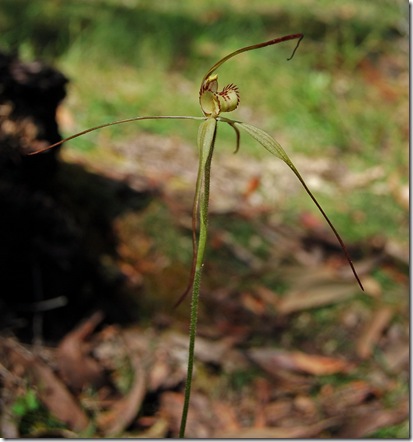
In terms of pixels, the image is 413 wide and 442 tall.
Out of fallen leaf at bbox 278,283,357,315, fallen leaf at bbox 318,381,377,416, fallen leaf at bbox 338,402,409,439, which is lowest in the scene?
fallen leaf at bbox 338,402,409,439

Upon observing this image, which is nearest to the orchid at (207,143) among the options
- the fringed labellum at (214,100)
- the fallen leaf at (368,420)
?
the fringed labellum at (214,100)

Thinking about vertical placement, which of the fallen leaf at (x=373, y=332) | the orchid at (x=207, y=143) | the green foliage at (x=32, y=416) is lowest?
the orchid at (x=207, y=143)

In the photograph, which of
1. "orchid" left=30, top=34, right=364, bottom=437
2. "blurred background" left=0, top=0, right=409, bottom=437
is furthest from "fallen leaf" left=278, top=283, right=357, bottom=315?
"orchid" left=30, top=34, right=364, bottom=437

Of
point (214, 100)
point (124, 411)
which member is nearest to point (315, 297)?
point (124, 411)

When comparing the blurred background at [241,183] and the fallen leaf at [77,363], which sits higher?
the blurred background at [241,183]

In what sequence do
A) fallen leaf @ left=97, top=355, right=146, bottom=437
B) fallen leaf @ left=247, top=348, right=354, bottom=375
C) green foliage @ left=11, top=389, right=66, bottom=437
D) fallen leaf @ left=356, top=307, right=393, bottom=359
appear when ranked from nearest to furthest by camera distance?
1. green foliage @ left=11, top=389, right=66, bottom=437
2. fallen leaf @ left=97, top=355, right=146, bottom=437
3. fallen leaf @ left=247, top=348, right=354, bottom=375
4. fallen leaf @ left=356, top=307, right=393, bottom=359

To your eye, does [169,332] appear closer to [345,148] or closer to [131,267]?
[131,267]

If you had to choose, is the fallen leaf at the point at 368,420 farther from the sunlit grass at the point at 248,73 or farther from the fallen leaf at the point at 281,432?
the sunlit grass at the point at 248,73

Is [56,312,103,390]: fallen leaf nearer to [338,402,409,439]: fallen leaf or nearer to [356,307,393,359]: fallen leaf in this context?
[338,402,409,439]: fallen leaf

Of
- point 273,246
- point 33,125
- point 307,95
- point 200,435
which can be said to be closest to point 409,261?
point 273,246
